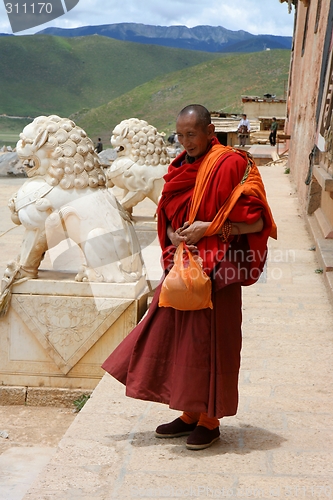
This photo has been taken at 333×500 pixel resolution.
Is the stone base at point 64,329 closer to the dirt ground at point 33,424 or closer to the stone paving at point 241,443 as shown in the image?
the dirt ground at point 33,424

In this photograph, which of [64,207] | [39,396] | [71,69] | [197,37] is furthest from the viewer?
[197,37]

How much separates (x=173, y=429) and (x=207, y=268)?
0.80 m

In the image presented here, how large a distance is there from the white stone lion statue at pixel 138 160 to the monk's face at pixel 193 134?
5185mm

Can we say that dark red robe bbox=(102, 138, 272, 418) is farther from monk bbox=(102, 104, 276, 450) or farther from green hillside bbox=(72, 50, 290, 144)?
green hillside bbox=(72, 50, 290, 144)

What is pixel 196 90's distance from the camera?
66.0 metres

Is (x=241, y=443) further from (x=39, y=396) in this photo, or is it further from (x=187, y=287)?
(x=39, y=396)

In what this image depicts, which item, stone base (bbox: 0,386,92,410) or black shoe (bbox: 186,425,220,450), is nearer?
black shoe (bbox: 186,425,220,450)

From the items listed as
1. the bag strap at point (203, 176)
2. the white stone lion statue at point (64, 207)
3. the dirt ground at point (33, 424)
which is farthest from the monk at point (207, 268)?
the white stone lion statue at point (64, 207)

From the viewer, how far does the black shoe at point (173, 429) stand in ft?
10.5

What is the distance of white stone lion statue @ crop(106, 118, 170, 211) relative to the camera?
8.15 metres

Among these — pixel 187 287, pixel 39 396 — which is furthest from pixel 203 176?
pixel 39 396

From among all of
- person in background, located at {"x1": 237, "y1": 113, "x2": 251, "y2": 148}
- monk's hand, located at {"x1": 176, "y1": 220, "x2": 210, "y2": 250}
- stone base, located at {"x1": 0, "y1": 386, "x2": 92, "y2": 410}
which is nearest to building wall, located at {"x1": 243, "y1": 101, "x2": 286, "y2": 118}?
person in background, located at {"x1": 237, "y1": 113, "x2": 251, "y2": 148}

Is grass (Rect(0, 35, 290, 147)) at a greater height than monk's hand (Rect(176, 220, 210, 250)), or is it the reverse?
monk's hand (Rect(176, 220, 210, 250))

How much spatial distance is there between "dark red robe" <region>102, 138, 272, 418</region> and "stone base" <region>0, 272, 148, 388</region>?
1.69m
